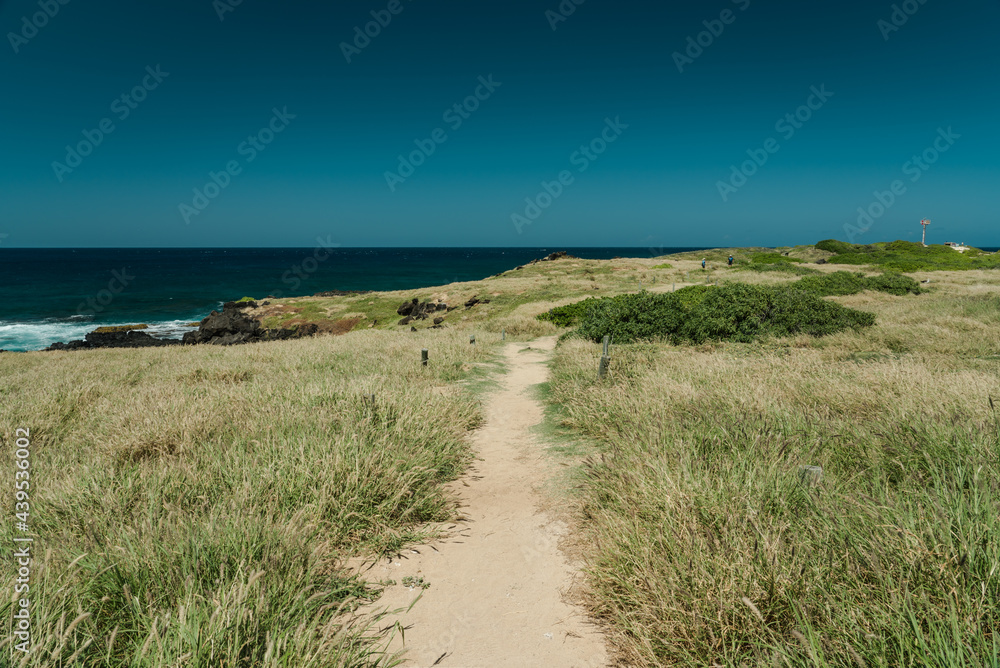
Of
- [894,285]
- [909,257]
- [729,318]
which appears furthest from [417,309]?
[909,257]

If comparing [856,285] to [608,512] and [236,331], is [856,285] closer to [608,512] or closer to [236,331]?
[608,512]

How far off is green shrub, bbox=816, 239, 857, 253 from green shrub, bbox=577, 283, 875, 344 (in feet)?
199

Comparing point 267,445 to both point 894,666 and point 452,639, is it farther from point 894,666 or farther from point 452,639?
point 894,666

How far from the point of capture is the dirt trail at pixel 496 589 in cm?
339

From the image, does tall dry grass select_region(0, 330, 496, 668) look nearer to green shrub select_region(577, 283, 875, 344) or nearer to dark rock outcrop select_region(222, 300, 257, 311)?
green shrub select_region(577, 283, 875, 344)

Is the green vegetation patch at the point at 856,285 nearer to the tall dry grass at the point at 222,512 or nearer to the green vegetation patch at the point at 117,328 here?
the tall dry grass at the point at 222,512

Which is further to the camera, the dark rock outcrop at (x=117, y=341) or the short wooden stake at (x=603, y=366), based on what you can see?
the dark rock outcrop at (x=117, y=341)

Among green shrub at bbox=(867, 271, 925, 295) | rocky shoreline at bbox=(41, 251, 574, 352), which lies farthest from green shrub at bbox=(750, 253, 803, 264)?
rocky shoreline at bbox=(41, 251, 574, 352)

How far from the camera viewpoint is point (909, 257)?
49.3 m

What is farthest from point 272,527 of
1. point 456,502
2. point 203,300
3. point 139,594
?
point 203,300

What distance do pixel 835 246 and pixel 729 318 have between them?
218ft

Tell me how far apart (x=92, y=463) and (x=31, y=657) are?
3595 millimetres

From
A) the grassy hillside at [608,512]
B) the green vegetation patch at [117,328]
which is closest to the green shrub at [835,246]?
the grassy hillside at [608,512]

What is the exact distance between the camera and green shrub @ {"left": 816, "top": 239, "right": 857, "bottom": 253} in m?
63.7
